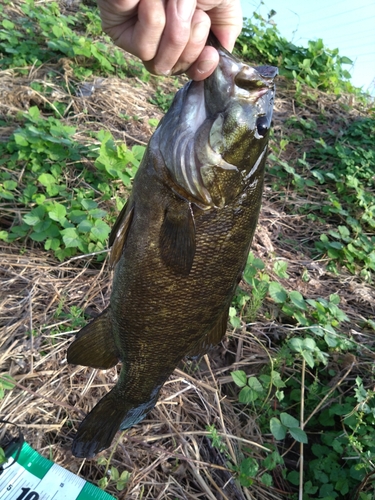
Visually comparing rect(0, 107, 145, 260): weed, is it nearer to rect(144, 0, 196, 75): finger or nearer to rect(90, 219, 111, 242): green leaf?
rect(90, 219, 111, 242): green leaf

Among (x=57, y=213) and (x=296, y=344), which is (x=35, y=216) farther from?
(x=296, y=344)

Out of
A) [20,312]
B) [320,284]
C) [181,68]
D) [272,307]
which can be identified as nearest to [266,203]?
[320,284]

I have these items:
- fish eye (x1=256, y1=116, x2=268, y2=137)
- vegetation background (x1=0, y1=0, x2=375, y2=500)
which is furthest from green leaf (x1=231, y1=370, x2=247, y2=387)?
fish eye (x1=256, y1=116, x2=268, y2=137)

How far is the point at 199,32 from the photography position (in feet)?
4.09

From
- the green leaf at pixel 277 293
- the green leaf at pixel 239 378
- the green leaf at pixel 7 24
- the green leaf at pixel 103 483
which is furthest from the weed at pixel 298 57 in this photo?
the green leaf at pixel 103 483

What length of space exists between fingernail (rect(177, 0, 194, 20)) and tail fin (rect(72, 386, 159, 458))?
59.5 inches

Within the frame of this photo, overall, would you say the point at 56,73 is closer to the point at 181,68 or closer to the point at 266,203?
the point at 266,203

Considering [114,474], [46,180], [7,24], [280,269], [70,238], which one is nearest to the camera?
[114,474]

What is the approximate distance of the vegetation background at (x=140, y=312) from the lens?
87.0 inches

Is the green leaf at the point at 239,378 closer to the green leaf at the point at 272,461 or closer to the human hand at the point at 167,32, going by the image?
the green leaf at the point at 272,461

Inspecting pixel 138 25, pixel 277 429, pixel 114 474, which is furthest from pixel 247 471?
pixel 138 25

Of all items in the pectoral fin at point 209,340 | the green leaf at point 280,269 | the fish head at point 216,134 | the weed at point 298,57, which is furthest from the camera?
the weed at point 298,57

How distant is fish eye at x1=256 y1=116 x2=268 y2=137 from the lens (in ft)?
4.69

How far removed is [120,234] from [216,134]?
52 cm
